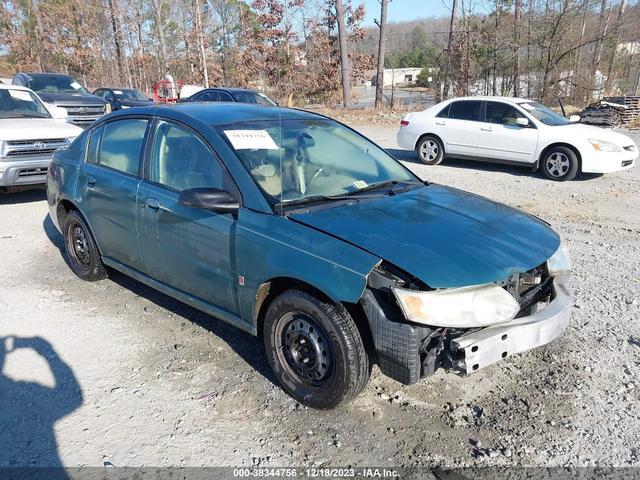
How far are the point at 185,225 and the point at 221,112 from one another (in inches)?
37.8

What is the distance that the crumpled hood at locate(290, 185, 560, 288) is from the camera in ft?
8.76

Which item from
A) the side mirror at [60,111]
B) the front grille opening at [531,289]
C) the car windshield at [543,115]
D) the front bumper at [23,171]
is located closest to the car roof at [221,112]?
the front grille opening at [531,289]

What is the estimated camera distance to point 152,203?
377 cm

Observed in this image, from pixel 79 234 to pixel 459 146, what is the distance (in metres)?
8.51

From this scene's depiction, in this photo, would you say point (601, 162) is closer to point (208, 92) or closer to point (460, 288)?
point (460, 288)

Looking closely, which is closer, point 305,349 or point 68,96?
point 305,349

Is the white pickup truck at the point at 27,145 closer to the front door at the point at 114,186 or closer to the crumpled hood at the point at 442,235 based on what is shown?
the front door at the point at 114,186

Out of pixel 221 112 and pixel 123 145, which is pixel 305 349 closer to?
pixel 221 112

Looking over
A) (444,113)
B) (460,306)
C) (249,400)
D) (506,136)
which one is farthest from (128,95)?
(460,306)

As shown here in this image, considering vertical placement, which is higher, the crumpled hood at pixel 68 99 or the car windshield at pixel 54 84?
the car windshield at pixel 54 84

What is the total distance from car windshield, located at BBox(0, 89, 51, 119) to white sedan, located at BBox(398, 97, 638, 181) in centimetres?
778

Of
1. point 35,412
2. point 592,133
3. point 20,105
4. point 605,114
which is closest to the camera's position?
point 35,412

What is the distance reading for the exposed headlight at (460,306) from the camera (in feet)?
8.29

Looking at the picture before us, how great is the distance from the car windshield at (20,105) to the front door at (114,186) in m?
5.43
